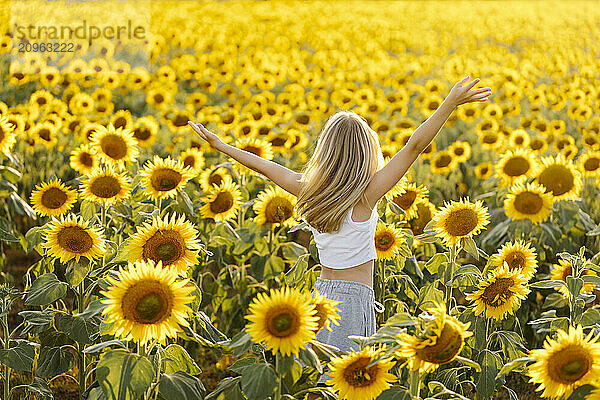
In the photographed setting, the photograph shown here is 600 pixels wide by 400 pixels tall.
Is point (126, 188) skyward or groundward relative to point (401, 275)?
skyward

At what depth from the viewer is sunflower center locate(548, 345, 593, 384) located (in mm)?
2277

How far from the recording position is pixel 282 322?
2.31 metres

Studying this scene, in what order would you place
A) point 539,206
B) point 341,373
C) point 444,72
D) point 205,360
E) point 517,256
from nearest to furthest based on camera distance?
1. point 341,373
2. point 517,256
3. point 539,206
4. point 205,360
5. point 444,72

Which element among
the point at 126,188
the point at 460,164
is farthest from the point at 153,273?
the point at 460,164

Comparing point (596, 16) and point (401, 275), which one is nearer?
point (401, 275)

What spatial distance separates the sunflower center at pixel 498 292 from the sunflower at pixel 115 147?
2.22m

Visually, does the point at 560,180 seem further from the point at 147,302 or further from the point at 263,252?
the point at 147,302

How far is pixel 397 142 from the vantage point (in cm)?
635

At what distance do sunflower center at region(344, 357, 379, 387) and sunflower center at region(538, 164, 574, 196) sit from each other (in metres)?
2.59

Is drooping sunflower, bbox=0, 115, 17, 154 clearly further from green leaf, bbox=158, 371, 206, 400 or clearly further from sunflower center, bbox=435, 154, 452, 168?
sunflower center, bbox=435, 154, 452, 168

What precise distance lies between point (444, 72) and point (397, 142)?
6.86 m

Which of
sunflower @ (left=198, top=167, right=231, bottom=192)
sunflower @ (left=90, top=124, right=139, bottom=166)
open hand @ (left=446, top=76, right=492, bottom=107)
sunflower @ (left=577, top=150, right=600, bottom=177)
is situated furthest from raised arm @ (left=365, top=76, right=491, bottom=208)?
sunflower @ (left=577, top=150, right=600, bottom=177)

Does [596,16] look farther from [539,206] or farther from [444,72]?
[539,206]

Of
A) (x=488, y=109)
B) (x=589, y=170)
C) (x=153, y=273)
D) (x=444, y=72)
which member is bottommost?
(x=153, y=273)
